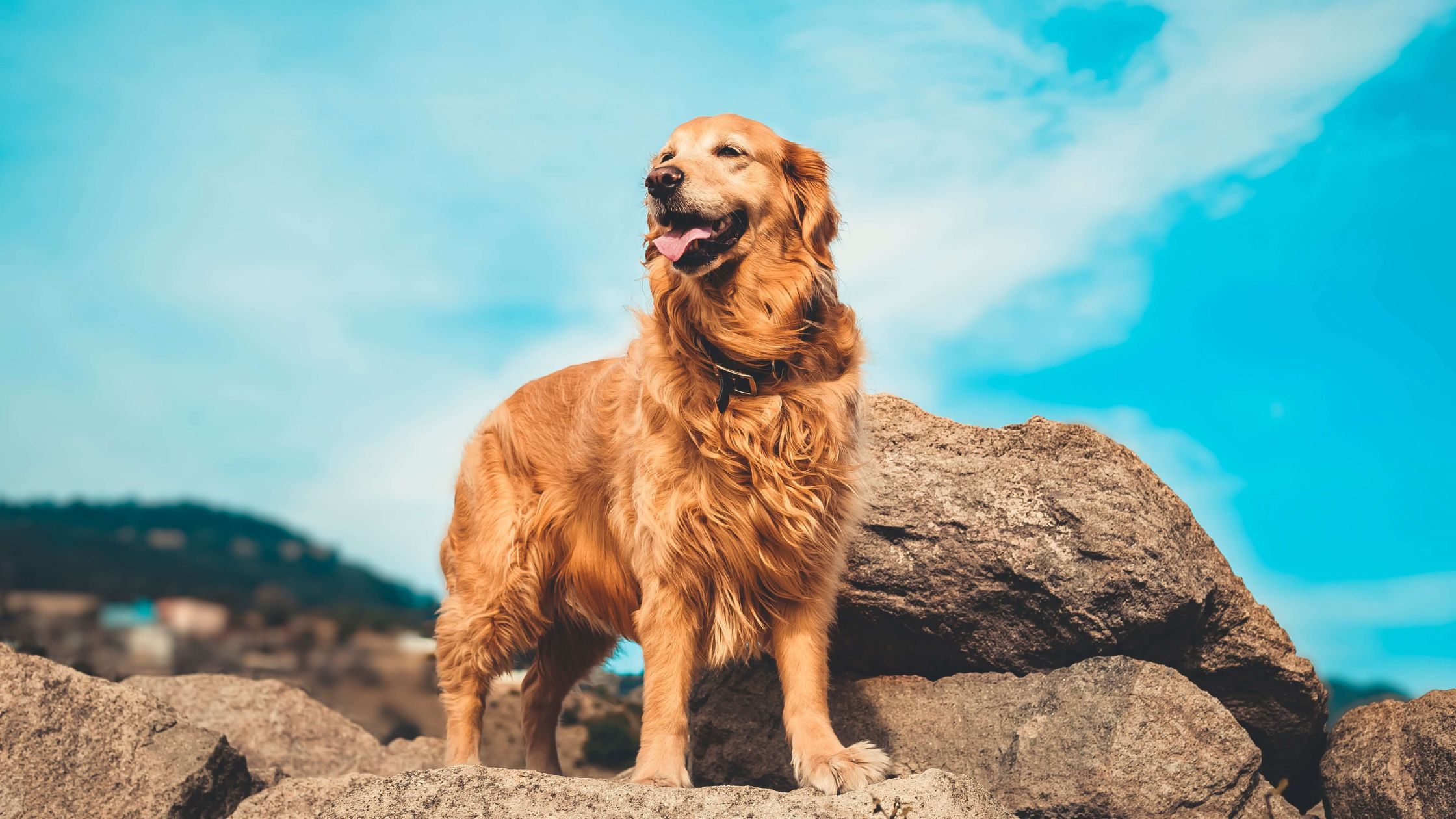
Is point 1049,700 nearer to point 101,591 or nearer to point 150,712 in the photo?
point 150,712

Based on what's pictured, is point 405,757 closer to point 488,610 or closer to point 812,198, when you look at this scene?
point 488,610

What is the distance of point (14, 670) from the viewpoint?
15.0 feet

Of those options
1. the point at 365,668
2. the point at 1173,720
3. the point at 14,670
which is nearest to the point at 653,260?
the point at 1173,720

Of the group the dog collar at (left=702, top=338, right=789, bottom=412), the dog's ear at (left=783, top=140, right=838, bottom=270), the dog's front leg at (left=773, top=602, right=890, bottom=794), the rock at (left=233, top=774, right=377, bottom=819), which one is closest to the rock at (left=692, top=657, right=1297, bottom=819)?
the dog's front leg at (left=773, top=602, right=890, bottom=794)

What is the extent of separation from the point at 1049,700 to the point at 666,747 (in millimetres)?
1936

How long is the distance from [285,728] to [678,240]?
183 inches

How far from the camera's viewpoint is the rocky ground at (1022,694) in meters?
4.51

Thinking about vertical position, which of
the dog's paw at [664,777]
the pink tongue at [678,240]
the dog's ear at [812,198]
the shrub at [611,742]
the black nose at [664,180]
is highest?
the dog's ear at [812,198]

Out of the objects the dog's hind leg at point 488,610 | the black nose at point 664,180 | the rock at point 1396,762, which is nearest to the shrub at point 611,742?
the dog's hind leg at point 488,610

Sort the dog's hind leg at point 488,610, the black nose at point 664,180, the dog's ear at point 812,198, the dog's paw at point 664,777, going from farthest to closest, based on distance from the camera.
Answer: the dog's hind leg at point 488,610
the dog's ear at point 812,198
the black nose at point 664,180
the dog's paw at point 664,777

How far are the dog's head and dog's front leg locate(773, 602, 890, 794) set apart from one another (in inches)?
52.6

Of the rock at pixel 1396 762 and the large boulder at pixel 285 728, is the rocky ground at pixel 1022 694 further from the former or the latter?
the large boulder at pixel 285 728

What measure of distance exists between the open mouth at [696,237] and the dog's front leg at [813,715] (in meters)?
1.34

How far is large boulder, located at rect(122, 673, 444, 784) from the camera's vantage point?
664cm
